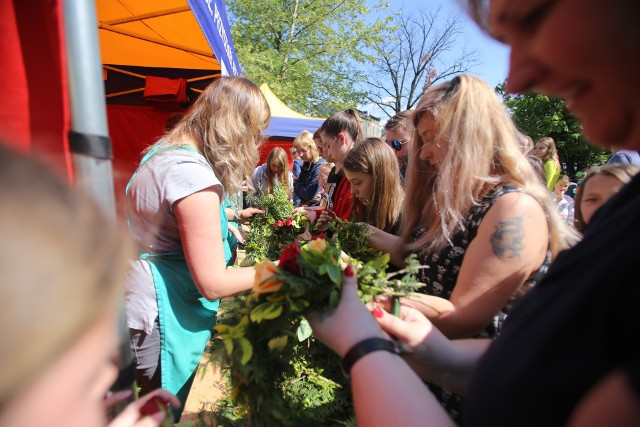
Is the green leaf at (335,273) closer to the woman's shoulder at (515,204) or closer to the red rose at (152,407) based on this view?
the red rose at (152,407)

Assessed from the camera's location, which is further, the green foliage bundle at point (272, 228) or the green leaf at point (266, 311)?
the green foliage bundle at point (272, 228)

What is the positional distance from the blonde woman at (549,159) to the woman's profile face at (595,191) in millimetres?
3817

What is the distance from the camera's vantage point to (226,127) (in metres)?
1.95

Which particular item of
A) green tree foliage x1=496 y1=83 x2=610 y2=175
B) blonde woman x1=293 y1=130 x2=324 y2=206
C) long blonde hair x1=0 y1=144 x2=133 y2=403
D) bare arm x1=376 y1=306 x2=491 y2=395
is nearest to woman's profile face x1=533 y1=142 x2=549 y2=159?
blonde woman x1=293 y1=130 x2=324 y2=206

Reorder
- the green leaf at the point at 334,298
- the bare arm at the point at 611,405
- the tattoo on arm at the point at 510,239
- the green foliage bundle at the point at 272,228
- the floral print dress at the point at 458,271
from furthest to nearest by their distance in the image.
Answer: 1. the green foliage bundle at the point at 272,228
2. the floral print dress at the point at 458,271
3. the tattoo on arm at the point at 510,239
4. the green leaf at the point at 334,298
5. the bare arm at the point at 611,405

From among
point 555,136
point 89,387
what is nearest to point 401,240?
point 89,387

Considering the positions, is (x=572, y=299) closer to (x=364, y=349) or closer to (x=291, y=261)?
(x=364, y=349)

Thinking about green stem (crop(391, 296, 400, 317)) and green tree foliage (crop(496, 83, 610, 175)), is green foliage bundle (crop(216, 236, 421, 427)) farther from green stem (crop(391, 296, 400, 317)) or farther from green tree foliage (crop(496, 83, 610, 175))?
green tree foliage (crop(496, 83, 610, 175))

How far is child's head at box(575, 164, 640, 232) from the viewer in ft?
8.21

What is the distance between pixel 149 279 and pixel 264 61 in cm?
1577

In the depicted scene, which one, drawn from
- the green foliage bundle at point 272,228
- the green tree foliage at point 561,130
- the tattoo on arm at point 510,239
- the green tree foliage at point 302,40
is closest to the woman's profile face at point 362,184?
the green foliage bundle at point 272,228

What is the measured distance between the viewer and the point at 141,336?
1729 millimetres

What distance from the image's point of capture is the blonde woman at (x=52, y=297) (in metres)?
0.48

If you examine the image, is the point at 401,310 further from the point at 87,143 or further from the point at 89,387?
the point at 87,143
